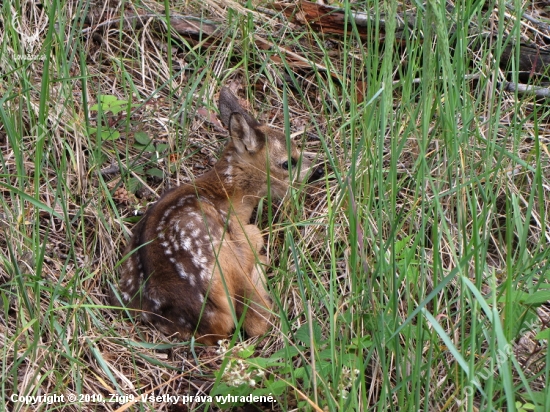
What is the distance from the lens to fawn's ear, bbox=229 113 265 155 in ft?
17.3

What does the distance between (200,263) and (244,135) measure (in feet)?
4.27

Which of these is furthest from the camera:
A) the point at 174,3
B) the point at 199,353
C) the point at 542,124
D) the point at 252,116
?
the point at 174,3

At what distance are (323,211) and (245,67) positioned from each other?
1.25 metres

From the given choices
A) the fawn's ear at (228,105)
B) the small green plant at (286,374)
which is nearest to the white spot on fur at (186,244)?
the small green plant at (286,374)

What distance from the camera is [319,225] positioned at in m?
4.17

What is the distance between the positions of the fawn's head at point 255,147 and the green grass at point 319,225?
0.18 m

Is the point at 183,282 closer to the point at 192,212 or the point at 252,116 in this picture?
the point at 192,212

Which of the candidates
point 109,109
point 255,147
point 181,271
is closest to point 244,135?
point 255,147

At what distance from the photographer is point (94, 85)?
5500 millimetres

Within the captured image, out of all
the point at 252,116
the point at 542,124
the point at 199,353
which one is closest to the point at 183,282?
the point at 199,353

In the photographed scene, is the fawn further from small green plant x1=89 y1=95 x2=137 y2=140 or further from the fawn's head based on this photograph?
small green plant x1=89 y1=95 x2=137 y2=140

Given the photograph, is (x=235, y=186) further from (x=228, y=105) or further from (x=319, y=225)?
(x=319, y=225)

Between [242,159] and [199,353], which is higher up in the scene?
[242,159]

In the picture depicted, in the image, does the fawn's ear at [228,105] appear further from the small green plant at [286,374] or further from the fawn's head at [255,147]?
the small green plant at [286,374]
